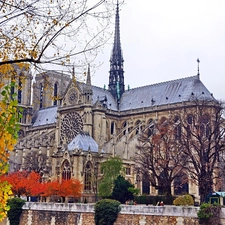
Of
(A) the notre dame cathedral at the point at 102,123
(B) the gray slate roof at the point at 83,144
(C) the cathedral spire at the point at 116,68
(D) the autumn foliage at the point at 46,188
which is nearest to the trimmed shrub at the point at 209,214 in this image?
(D) the autumn foliage at the point at 46,188

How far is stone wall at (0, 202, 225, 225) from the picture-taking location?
25.9m

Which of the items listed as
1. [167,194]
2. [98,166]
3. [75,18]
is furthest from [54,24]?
[98,166]

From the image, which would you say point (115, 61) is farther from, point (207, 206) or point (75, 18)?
point (75, 18)

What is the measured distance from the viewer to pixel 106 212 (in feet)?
96.0

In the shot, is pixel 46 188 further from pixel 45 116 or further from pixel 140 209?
pixel 45 116

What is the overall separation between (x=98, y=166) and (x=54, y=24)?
134 feet

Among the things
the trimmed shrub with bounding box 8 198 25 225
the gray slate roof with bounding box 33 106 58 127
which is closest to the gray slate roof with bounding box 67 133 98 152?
the trimmed shrub with bounding box 8 198 25 225

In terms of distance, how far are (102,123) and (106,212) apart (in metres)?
34.8

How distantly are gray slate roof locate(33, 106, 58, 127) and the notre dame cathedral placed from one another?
407 inches

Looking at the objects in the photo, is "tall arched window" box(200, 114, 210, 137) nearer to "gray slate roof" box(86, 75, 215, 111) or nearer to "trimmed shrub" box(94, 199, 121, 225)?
"trimmed shrub" box(94, 199, 121, 225)

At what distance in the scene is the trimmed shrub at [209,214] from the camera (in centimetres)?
2419

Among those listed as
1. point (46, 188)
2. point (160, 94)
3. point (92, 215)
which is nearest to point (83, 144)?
point (46, 188)

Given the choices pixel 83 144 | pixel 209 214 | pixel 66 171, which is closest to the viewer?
pixel 209 214

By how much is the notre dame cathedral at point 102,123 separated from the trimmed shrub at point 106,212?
20.0 m
